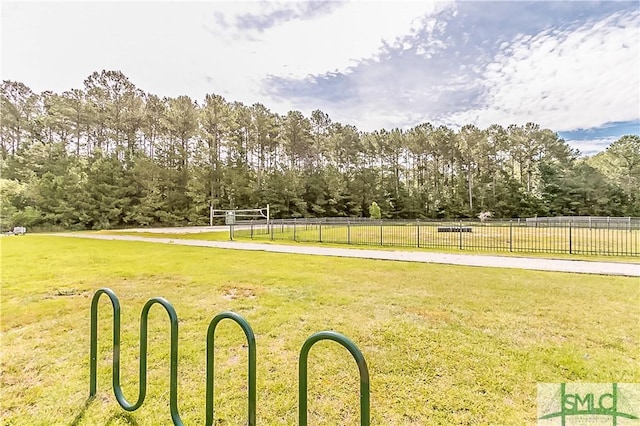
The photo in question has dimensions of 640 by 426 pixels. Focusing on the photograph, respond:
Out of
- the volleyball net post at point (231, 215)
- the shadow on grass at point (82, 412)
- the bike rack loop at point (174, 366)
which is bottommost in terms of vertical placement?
the shadow on grass at point (82, 412)

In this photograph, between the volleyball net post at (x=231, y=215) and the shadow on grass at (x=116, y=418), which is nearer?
the shadow on grass at (x=116, y=418)

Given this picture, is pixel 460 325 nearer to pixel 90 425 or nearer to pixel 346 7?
pixel 90 425

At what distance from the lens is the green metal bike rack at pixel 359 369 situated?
1.74 m

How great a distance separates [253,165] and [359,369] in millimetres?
42196

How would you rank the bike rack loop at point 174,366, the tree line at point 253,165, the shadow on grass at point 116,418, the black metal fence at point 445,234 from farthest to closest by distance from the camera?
the tree line at point 253,165 → the black metal fence at point 445,234 → the shadow on grass at point 116,418 → the bike rack loop at point 174,366

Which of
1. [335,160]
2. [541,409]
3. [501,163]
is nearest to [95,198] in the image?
[335,160]

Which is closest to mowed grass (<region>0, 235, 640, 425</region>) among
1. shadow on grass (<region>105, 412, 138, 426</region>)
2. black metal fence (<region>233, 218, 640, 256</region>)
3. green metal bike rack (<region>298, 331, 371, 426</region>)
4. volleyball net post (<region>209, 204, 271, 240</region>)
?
shadow on grass (<region>105, 412, 138, 426</region>)

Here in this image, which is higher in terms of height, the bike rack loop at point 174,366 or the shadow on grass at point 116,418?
the bike rack loop at point 174,366

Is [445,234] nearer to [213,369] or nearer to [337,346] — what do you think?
[337,346]

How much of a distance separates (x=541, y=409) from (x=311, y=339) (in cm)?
207

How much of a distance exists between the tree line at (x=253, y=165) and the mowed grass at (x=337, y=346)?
28.4 m

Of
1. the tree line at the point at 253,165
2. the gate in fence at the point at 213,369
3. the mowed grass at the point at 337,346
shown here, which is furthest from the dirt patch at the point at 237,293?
the tree line at the point at 253,165

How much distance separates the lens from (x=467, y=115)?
141 feet

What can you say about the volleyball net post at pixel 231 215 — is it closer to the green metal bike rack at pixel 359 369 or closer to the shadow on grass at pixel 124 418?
the shadow on grass at pixel 124 418
